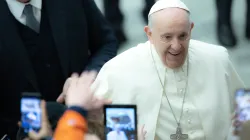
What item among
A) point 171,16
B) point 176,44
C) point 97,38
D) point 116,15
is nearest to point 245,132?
point 176,44

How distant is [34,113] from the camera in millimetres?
1608

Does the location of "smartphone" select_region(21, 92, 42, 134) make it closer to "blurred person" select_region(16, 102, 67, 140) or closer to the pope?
"blurred person" select_region(16, 102, 67, 140)

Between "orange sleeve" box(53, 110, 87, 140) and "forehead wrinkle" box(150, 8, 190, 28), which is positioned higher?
"forehead wrinkle" box(150, 8, 190, 28)

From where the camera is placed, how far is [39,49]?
2.27 metres

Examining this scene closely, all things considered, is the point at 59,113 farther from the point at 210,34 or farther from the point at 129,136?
the point at 210,34

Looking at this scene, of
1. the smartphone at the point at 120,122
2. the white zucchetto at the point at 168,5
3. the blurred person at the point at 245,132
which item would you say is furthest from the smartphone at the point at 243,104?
the white zucchetto at the point at 168,5

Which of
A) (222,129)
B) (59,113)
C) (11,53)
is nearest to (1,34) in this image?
(11,53)

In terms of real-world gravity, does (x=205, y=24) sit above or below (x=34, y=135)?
above

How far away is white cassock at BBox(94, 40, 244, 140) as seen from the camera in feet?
7.15

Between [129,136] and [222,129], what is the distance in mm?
834

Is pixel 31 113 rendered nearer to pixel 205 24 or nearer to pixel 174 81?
pixel 174 81

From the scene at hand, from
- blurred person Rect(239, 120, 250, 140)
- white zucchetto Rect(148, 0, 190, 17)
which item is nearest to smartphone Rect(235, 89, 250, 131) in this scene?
blurred person Rect(239, 120, 250, 140)

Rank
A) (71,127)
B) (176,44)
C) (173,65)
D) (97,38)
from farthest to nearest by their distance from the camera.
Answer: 1. (97,38)
2. (173,65)
3. (176,44)
4. (71,127)

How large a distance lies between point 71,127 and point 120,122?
357 millimetres
